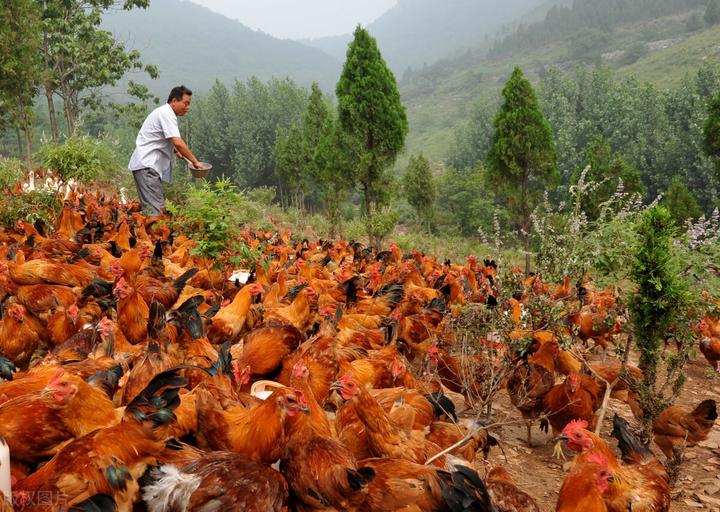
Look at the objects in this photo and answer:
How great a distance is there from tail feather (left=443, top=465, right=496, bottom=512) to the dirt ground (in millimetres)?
1782

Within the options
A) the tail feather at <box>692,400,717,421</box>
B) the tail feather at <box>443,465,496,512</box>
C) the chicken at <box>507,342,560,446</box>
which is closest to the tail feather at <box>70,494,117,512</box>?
the tail feather at <box>443,465,496,512</box>

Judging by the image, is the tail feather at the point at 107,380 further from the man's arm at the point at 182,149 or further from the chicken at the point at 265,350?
the man's arm at the point at 182,149

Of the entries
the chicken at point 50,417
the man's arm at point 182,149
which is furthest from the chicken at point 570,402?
the man's arm at point 182,149

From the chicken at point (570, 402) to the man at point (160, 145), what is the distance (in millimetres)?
6285

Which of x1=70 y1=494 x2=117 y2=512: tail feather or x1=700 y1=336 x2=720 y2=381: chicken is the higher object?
x1=70 y1=494 x2=117 y2=512: tail feather

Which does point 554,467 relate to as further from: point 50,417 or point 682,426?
point 50,417

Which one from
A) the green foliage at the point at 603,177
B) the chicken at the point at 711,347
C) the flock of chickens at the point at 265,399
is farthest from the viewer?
the green foliage at the point at 603,177

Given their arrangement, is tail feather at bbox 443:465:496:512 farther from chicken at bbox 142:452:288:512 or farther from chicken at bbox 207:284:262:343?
chicken at bbox 207:284:262:343

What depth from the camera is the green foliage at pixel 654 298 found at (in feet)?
14.8

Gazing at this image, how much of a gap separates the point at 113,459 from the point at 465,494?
1748 millimetres

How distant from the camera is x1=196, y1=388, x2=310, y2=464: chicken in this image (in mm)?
2754

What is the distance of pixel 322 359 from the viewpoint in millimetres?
4027

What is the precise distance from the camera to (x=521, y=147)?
17.1 meters

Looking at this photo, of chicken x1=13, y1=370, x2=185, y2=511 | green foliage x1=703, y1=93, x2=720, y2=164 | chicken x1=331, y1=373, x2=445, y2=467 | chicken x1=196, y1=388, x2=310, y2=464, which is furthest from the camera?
green foliage x1=703, y1=93, x2=720, y2=164
